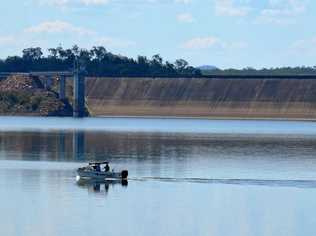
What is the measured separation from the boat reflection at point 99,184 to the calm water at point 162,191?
0.11 meters

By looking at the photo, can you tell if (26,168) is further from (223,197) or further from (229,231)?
(229,231)

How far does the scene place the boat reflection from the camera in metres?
69.1

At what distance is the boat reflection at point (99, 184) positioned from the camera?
227 ft

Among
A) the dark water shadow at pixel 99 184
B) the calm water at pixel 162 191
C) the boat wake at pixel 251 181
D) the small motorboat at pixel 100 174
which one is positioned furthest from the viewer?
the small motorboat at pixel 100 174

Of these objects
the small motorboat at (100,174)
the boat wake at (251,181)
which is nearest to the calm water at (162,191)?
the boat wake at (251,181)

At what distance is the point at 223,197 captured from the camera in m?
64.9

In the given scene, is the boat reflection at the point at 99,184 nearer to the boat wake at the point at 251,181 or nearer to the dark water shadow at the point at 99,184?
the dark water shadow at the point at 99,184

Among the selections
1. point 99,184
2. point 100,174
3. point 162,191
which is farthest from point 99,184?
point 162,191

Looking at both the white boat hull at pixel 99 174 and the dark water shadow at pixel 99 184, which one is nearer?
the dark water shadow at pixel 99 184

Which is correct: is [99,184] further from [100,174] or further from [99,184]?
[100,174]

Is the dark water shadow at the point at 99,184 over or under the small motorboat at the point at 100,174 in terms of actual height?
under

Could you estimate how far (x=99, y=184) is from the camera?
71688mm

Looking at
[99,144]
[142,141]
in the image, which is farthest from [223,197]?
[142,141]

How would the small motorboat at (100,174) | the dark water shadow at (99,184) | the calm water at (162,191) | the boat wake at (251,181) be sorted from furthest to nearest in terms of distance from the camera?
the small motorboat at (100,174) < the boat wake at (251,181) < the dark water shadow at (99,184) < the calm water at (162,191)
